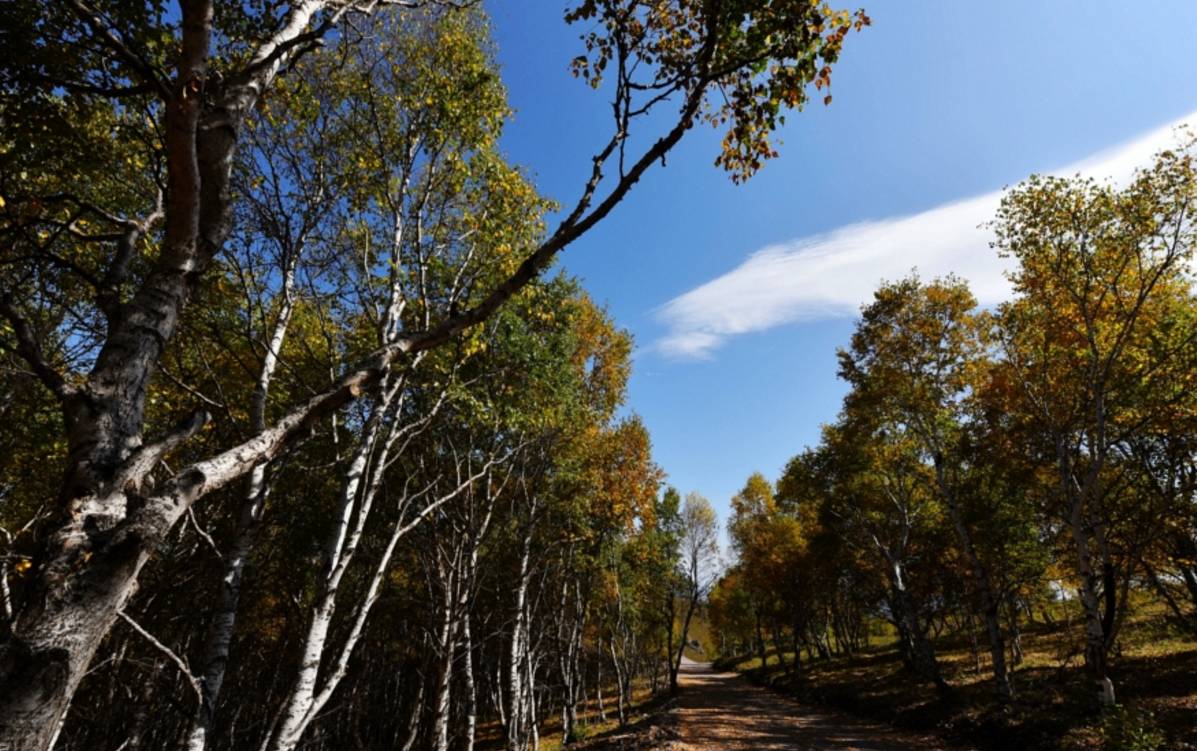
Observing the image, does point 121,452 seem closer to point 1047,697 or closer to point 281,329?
point 281,329

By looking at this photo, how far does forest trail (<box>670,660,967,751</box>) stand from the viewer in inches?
558

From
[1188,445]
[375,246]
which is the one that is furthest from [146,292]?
[1188,445]

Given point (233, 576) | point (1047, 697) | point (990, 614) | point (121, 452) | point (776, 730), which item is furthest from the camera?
point (776, 730)

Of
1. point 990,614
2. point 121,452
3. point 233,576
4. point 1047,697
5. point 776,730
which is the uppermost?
point 121,452

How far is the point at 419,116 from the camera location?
7.39m

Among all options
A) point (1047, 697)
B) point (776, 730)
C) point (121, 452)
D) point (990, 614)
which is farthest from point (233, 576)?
point (1047, 697)

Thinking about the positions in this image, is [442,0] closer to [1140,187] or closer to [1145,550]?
[1140,187]

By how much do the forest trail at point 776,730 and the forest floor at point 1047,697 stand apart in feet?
3.31

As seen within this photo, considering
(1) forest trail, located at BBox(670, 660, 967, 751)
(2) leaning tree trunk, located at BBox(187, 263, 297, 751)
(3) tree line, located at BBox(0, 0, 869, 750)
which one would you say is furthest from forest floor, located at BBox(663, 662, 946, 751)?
(2) leaning tree trunk, located at BBox(187, 263, 297, 751)

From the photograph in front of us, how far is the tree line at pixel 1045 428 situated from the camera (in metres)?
12.4

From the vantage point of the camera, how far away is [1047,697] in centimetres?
1481

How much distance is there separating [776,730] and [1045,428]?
13.3m

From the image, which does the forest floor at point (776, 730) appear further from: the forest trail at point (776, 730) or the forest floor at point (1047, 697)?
the forest floor at point (1047, 697)

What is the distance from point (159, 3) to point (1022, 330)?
19.6m
